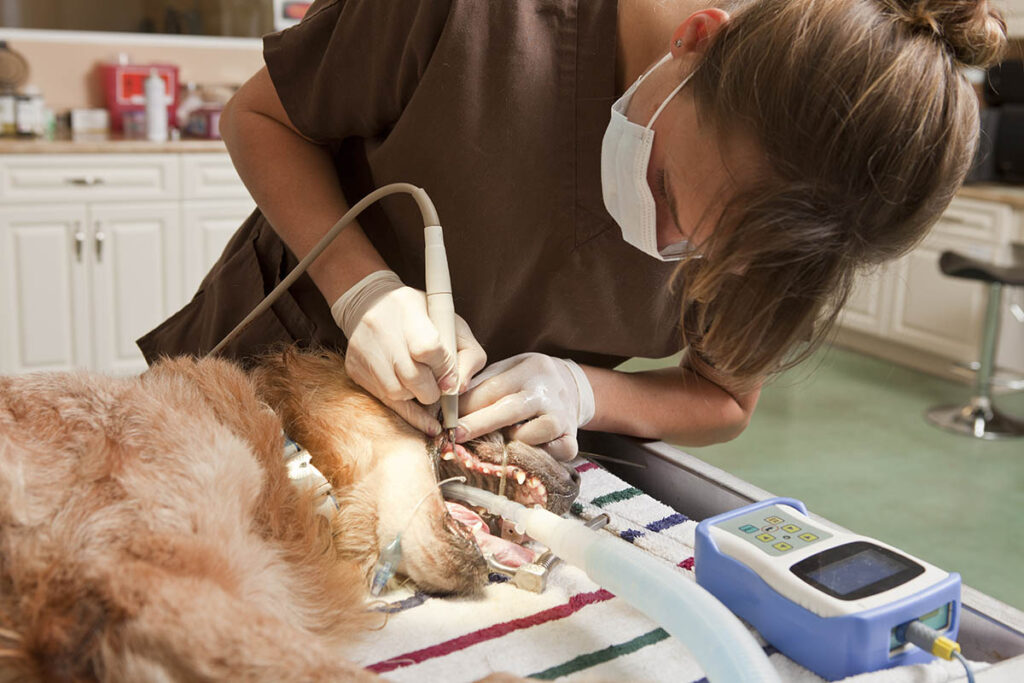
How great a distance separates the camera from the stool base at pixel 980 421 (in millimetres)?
3533

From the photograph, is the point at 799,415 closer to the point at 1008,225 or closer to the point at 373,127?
the point at 1008,225

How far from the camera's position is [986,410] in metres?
3.64

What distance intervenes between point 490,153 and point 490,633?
54cm

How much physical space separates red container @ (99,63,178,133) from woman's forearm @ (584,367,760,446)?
3.07m

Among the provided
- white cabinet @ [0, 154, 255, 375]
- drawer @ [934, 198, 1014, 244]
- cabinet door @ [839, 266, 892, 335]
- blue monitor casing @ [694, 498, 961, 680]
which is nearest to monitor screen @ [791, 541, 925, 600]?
blue monitor casing @ [694, 498, 961, 680]

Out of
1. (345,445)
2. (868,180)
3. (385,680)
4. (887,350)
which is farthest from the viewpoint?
(887,350)

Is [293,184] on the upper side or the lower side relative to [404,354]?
upper

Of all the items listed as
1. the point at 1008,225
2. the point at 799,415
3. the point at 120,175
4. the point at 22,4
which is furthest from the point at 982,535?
the point at 22,4

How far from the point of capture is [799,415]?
3.81m

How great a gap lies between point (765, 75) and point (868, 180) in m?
0.11

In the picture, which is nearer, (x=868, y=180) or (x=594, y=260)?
(x=868, y=180)

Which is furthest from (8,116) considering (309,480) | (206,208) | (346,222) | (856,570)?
(856,570)

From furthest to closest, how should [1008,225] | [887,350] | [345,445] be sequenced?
[887,350] < [1008,225] < [345,445]

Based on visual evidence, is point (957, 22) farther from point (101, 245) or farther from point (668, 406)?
point (101, 245)
